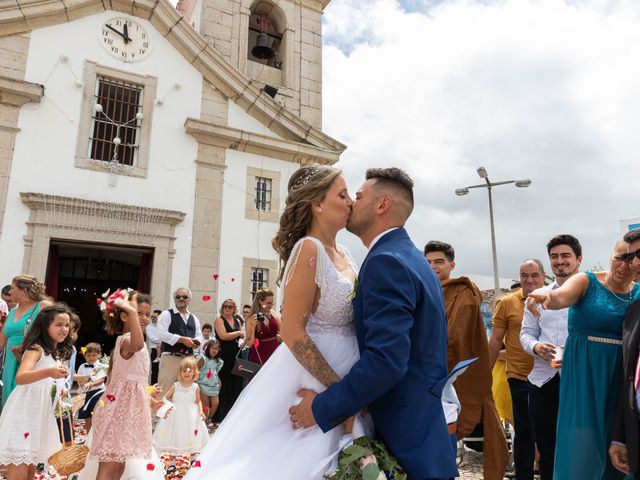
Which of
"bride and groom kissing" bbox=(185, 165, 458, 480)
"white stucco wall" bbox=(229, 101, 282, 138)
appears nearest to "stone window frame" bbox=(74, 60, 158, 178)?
"white stucco wall" bbox=(229, 101, 282, 138)

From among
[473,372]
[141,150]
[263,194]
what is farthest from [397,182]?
[263,194]

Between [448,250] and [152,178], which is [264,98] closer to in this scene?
[152,178]

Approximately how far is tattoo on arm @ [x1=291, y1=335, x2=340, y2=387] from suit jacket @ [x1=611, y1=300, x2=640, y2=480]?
1.73m

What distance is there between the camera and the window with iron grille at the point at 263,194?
46.5ft

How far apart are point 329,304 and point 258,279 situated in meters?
11.7

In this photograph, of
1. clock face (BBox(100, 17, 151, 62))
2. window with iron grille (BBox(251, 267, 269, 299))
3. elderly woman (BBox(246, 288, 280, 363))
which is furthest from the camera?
window with iron grille (BBox(251, 267, 269, 299))

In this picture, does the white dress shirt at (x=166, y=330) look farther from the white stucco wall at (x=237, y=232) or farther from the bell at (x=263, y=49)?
the bell at (x=263, y=49)

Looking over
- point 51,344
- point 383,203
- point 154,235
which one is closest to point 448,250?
point 383,203

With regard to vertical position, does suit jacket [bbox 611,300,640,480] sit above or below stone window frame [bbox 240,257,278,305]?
below

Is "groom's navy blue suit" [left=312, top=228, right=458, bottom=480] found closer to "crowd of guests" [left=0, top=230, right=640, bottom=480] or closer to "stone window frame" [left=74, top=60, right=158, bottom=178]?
"crowd of guests" [left=0, top=230, right=640, bottom=480]

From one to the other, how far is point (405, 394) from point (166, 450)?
487 centimetres

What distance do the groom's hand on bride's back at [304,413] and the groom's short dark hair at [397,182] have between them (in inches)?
36.2

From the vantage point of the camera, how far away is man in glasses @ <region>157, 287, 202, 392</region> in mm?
8258

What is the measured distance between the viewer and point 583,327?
328 cm
